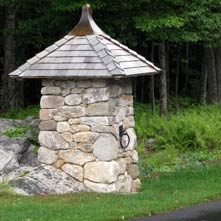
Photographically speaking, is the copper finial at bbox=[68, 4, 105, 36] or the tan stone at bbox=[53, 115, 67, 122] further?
the copper finial at bbox=[68, 4, 105, 36]

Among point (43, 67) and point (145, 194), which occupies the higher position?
point (43, 67)

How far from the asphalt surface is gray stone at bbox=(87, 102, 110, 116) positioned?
7.86 ft

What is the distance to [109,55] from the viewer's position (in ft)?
41.9

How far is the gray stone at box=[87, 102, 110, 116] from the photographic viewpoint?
41.7 feet

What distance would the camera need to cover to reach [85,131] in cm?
1284

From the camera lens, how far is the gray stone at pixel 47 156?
1312cm

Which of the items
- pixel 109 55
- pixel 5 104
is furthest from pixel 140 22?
pixel 5 104

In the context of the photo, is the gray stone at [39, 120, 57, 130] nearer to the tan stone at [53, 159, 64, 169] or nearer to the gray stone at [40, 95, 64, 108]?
the gray stone at [40, 95, 64, 108]

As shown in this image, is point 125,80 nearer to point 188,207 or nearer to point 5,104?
point 188,207

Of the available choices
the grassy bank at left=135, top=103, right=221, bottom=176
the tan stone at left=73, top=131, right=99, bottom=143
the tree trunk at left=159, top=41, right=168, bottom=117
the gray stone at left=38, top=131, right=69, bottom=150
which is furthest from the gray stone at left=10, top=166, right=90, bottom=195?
the tree trunk at left=159, top=41, right=168, bottom=117

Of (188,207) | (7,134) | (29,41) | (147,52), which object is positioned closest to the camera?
(188,207)

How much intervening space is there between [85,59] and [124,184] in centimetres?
244

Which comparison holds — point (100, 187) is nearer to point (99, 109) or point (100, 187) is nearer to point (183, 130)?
point (99, 109)

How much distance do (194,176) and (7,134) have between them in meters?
4.51
